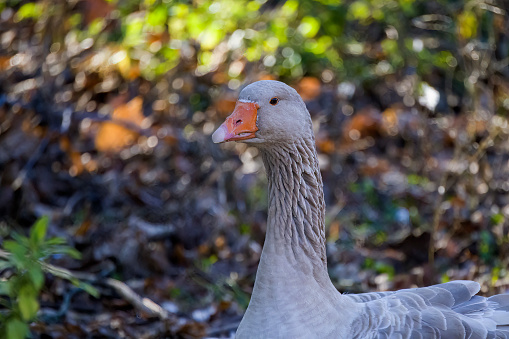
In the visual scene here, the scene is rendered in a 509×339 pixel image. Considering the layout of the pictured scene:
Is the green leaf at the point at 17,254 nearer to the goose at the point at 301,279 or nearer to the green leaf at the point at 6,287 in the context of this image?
the green leaf at the point at 6,287

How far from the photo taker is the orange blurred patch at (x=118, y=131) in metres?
7.38

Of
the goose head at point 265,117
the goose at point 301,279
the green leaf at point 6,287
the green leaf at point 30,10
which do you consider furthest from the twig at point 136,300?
the green leaf at point 30,10

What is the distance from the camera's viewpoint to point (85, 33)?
28.7 ft

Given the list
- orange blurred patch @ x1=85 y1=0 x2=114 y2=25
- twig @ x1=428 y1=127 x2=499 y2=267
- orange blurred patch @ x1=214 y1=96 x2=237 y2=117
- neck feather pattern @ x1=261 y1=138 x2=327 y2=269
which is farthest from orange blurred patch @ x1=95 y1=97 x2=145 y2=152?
neck feather pattern @ x1=261 y1=138 x2=327 y2=269

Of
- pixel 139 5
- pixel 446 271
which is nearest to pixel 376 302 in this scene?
pixel 446 271

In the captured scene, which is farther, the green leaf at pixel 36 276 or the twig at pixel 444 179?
the twig at pixel 444 179

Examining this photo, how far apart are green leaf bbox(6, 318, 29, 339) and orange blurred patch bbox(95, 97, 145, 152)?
4.37 m

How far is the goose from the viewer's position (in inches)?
137

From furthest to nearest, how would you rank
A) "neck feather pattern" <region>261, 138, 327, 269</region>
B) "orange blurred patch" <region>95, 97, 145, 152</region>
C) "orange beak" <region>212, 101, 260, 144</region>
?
"orange blurred patch" <region>95, 97, 145, 152</region>, "neck feather pattern" <region>261, 138, 327, 269</region>, "orange beak" <region>212, 101, 260, 144</region>

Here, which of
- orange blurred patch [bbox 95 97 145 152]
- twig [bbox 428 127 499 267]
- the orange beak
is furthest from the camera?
orange blurred patch [bbox 95 97 145 152]

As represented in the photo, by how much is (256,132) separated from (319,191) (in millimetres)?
585

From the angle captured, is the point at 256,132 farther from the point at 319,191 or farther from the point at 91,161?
the point at 91,161

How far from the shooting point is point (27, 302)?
10.1 ft

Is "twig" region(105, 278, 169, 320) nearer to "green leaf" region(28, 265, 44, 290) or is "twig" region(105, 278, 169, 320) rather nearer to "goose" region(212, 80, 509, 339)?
"goose" region(212, 80, 509, 339)
